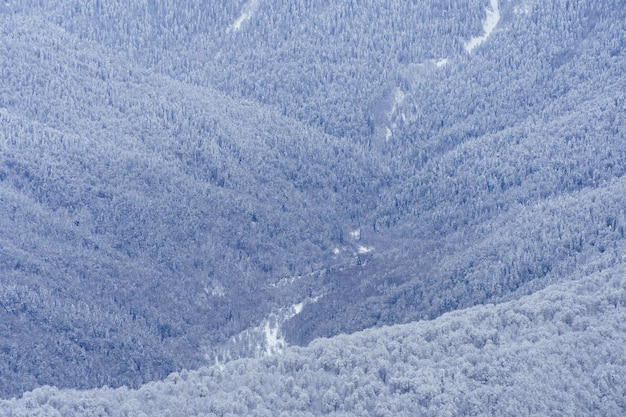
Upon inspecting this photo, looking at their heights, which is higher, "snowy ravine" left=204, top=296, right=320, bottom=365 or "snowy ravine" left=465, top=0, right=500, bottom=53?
"snowy ravine" left=465, top=0, right=500, bottom=53

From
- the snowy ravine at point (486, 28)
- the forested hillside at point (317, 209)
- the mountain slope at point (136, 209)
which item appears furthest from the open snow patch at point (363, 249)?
the snowy ravine at point (486, 28)

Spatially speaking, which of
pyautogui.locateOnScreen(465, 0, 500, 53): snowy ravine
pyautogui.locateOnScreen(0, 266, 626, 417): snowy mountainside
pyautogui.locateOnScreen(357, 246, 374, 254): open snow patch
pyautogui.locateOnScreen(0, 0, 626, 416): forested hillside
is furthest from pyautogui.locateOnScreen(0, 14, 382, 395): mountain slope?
pyautogui.locateOnScreen(0, 266, 626, 417): snowy mountainside

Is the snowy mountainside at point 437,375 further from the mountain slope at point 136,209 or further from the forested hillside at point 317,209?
the mountain slope at point 136,209

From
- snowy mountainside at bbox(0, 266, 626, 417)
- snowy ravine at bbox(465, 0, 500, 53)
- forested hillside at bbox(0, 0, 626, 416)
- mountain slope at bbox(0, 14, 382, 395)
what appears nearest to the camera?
snowy mountainside at bbox(0, 266, 626, 417)

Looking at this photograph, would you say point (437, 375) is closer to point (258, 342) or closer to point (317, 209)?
point (258, 342)

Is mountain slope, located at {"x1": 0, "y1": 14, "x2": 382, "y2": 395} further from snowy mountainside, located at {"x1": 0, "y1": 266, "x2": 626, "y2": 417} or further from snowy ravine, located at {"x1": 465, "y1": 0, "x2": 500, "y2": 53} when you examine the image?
snowy mountainside, located at {"x1": 0, "y1": 266, "x2": 626, "y2": 417}

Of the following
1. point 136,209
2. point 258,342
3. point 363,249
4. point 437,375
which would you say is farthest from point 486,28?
point 437,375

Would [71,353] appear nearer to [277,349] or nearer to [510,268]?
[277,349]

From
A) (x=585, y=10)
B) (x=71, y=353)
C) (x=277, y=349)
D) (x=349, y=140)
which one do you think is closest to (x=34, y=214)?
(x=71, y=353)
